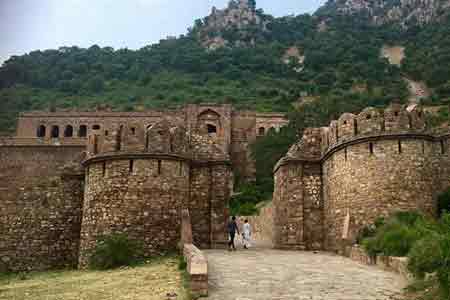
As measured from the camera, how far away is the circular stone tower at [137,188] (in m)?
15.0

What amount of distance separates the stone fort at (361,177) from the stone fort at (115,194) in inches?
111

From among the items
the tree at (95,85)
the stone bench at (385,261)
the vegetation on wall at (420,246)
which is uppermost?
the tree at (95,85)

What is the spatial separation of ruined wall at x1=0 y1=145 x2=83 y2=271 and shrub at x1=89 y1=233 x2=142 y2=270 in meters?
2.89

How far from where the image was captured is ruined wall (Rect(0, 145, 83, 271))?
55.9ft

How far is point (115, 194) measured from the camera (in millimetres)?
15188

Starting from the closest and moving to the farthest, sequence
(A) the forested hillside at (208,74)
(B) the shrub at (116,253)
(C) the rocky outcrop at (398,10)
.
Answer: (B) the shrub at (116,253) < (A) the forested hillside at (208,74) < (C) the rocky outcrop at (398,10)

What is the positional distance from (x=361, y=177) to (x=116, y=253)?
25.7ft

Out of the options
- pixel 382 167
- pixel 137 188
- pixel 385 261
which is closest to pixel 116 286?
pixel 137 188

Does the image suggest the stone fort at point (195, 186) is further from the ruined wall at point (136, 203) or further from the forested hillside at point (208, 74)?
the forested hillside at point (208, 74)

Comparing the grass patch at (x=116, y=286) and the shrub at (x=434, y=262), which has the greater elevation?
the shrub at (x=434, y=262)

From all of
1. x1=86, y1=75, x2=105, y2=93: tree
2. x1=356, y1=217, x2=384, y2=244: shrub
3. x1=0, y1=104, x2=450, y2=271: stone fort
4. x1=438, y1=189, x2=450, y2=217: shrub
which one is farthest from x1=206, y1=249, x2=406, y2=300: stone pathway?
x1=86, y1=75, x2=105, y2=93: tree

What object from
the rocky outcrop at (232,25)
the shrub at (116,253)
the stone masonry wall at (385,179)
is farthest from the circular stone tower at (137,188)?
the rocky outcrop at (232,25)

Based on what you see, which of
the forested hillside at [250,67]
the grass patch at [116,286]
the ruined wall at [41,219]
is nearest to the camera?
the grass patch at [116,286]

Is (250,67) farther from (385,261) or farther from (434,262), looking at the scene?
(434,262)
